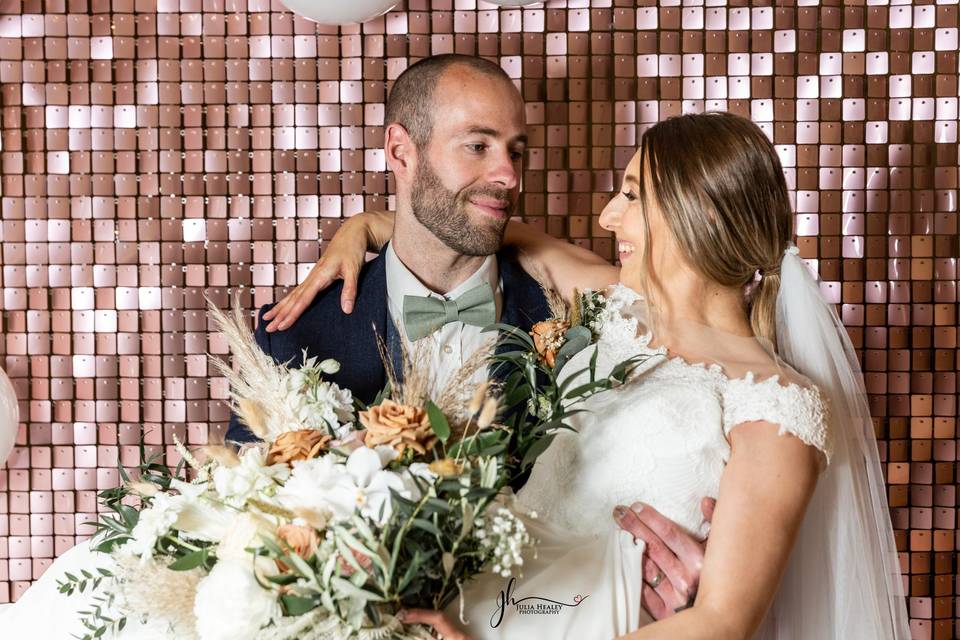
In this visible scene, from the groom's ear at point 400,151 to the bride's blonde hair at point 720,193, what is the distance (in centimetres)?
62

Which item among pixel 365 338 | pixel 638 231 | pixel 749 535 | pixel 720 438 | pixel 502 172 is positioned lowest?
pixel 749 535

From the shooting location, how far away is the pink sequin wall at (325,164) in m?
2.24

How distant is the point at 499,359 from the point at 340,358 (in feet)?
A: 1.93

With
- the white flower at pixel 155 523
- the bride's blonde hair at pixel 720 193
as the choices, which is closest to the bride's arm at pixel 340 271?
the bride's blonde hair at pixel 720 193

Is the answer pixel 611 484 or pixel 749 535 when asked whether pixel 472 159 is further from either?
pixel 749 535

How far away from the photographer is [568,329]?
64.0 inches

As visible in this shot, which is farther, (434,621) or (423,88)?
(423,88)

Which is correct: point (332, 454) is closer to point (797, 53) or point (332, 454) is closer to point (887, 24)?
point (797, 53)

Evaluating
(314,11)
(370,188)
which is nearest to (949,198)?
(370,188)

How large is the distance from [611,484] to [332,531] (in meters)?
0.60

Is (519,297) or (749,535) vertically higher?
(519,297)

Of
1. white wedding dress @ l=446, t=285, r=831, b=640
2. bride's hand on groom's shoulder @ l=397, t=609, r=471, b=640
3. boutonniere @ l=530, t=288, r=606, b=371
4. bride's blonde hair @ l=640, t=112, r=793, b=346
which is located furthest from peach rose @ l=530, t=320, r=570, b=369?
bride's hand on groom's shoulder @ l=397, t=609, r=471, b=640

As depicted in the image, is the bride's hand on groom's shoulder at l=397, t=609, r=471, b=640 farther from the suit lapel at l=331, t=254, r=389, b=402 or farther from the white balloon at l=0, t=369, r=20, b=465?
the white balloon at l=0, t=369, r=20, b=465

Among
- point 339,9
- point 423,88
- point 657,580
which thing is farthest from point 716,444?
point 339,9
